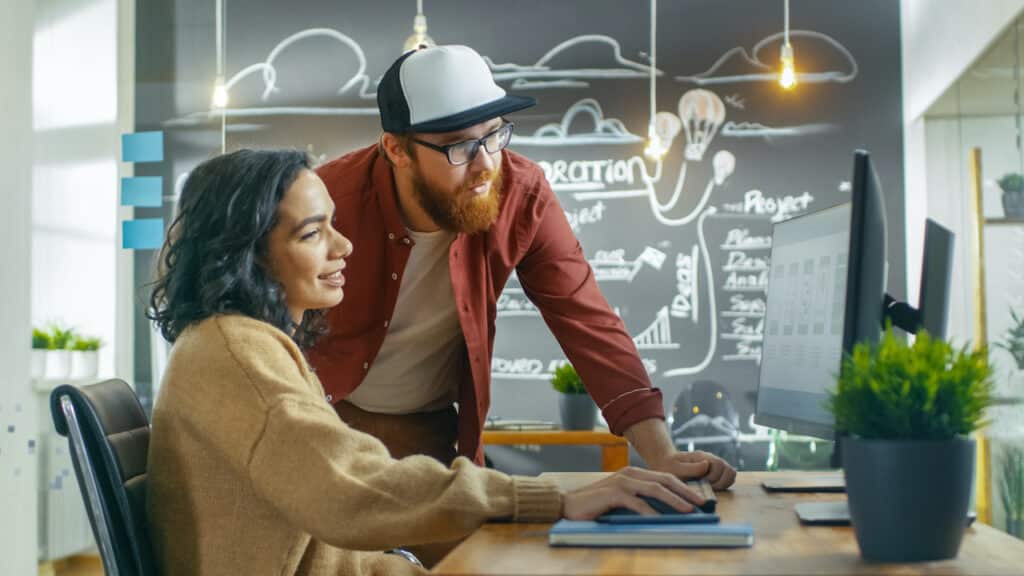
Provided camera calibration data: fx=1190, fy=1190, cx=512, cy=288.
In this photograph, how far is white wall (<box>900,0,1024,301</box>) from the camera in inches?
165

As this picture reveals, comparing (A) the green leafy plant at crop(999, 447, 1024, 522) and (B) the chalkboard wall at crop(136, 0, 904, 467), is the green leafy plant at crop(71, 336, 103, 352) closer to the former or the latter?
(B) the chalkboard wall at crop(136, 0, 904, 467)

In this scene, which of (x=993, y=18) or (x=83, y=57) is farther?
(x=83, y=57)

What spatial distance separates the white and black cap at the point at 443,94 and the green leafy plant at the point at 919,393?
44.9 inches

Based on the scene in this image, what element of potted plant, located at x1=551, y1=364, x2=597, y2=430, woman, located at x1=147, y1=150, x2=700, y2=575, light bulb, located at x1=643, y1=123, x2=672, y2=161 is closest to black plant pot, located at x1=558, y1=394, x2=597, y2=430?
potted plant, located at x1=551, y1=364, x2=597, y2=430

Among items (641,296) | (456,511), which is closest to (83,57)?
(641,296)

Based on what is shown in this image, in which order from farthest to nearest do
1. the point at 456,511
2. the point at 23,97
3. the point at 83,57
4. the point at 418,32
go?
the point at 418,32, the point at 83,57, the point at 23,97, the point at 456,511

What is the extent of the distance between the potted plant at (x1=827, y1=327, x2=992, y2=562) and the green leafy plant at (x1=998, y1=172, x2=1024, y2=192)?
2.86 meters

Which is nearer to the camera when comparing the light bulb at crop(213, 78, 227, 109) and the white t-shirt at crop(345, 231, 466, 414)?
the white t-shirt at crop(345, 231, 466, 414)

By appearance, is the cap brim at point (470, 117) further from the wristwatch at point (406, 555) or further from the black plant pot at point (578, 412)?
the black plant pot at point (578, 412)

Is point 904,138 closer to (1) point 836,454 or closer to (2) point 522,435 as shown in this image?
(2) point 522,435

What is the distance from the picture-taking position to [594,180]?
596 centimetres

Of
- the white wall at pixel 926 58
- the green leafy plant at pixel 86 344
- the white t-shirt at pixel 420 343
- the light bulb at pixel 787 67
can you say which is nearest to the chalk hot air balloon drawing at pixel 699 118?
the light bulb at pixel 787 67

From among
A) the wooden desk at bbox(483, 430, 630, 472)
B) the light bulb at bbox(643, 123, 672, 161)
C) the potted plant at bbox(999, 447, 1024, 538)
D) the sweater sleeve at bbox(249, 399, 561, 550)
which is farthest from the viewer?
the light bulb at bbox(643, 123, 672, 161)

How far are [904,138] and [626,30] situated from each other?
4.78 ft
